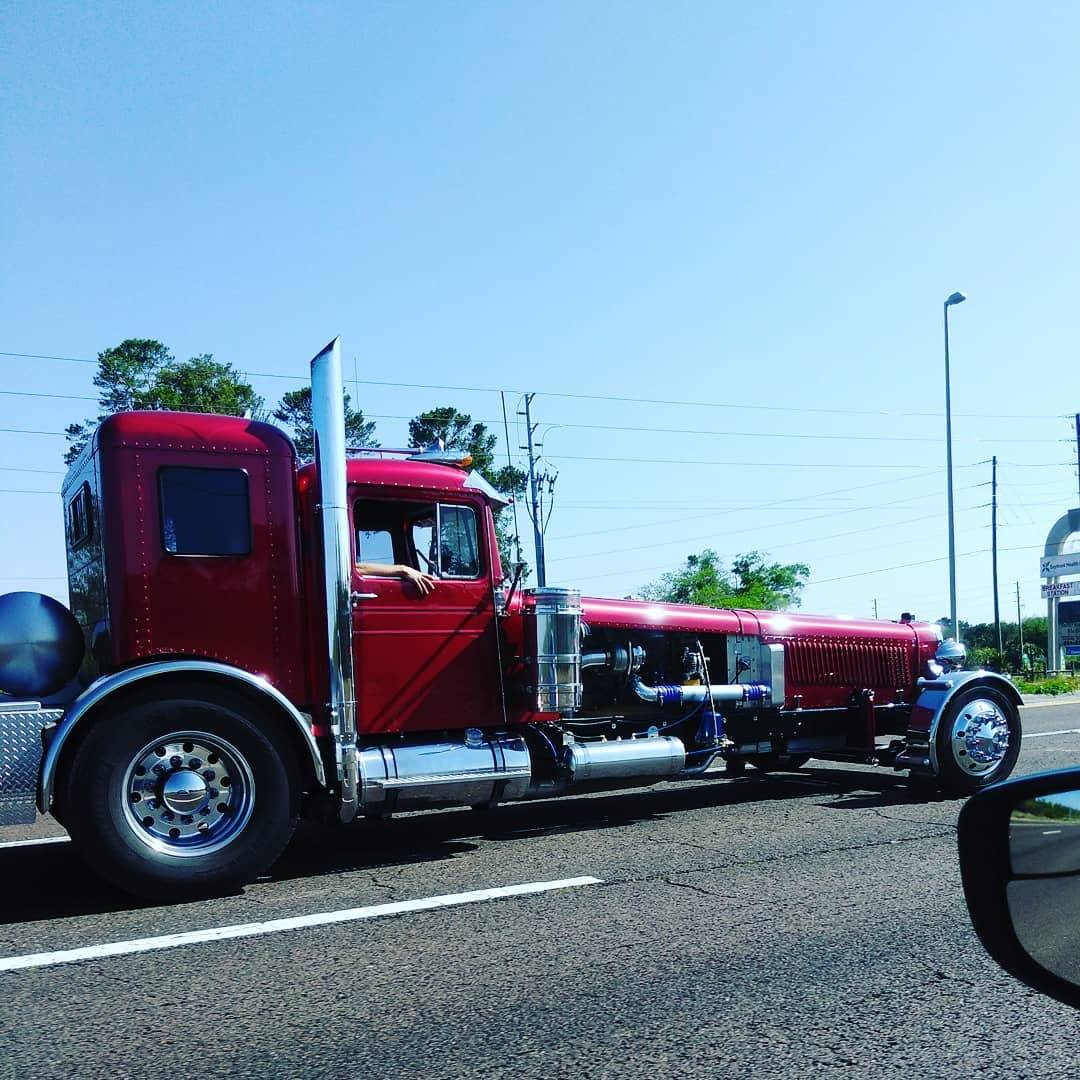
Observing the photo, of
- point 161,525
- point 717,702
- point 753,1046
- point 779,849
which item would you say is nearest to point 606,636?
point 717,702

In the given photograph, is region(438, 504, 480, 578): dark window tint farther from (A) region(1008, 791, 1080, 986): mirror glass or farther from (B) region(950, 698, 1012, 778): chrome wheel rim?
(A) region(1008, 791, 1080, 986): mirror glass

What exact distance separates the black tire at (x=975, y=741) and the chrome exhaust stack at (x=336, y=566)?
4713 millimetres

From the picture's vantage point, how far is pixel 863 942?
4785mm

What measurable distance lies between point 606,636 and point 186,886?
11.9 ft

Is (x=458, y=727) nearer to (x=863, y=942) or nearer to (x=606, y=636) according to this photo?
(x=606, y=636)

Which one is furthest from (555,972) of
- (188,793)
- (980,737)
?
(980,737)

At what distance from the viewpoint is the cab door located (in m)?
7.00

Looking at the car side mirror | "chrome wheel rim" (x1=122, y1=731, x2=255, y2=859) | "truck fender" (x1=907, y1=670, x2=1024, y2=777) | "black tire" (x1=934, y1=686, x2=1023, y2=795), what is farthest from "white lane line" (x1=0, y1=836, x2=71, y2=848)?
the car side mirror

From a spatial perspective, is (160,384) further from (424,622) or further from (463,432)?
(424,622)

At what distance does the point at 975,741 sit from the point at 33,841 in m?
7.06

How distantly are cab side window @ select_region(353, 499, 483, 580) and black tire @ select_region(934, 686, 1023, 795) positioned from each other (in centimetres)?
398

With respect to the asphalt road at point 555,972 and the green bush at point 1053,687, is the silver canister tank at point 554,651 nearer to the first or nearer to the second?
the asphalt road at point 555,972

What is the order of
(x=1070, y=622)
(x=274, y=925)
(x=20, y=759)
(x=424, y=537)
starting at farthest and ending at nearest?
1. (x=1070, y=622)
2. (x=424, y=537)
3. (x=20, y=759)
4. (x=274, y=925)

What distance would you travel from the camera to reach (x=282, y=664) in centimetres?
661
